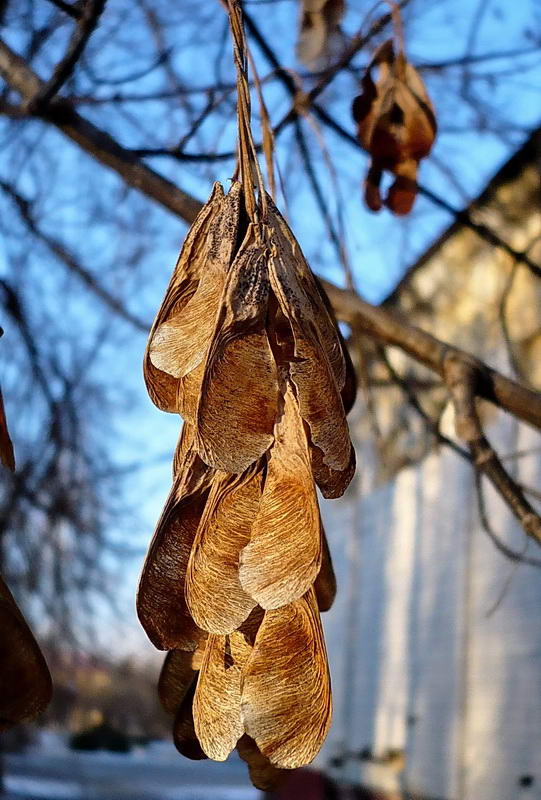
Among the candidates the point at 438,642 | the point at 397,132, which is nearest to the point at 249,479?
the point at 397,132

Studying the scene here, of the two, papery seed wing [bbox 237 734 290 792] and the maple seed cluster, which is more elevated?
the maple seed cluster

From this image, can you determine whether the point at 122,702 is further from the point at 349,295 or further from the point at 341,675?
the point at 349,295

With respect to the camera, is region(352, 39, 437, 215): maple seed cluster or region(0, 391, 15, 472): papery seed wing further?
region(352, 39, 437, 215): maple seed cluster

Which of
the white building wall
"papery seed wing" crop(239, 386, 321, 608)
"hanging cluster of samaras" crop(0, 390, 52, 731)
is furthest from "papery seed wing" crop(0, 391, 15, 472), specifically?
the white building wall

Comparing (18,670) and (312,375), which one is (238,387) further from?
(18,670)

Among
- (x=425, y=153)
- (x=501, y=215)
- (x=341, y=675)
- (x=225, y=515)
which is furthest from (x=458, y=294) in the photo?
(x=225, y=515)

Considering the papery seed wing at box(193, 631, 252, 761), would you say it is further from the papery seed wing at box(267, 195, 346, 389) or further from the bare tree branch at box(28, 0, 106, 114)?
the bare tree branch at box(28, 0, 106, 114)
